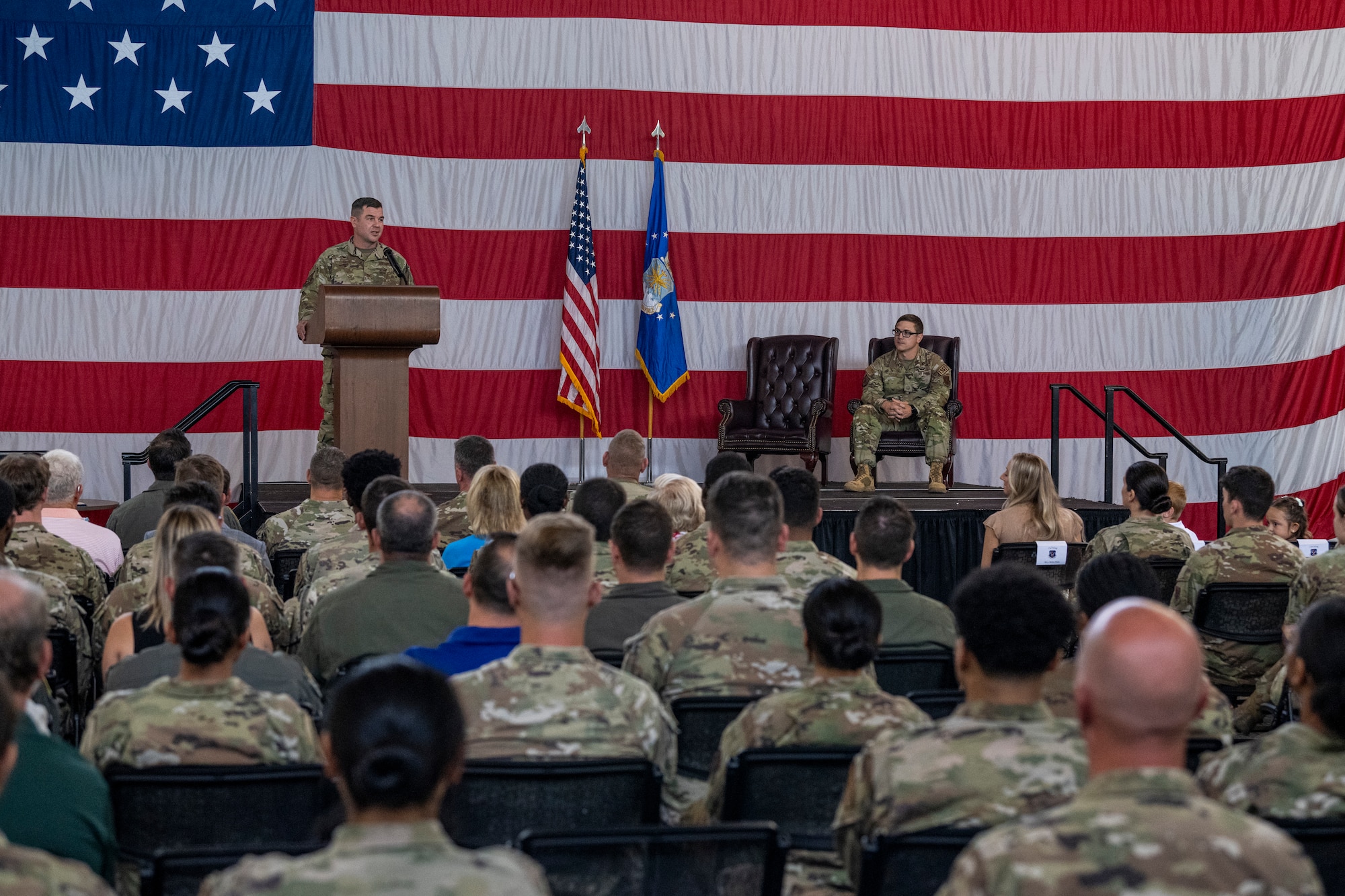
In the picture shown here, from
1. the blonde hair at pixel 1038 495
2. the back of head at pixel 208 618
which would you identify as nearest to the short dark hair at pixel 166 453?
the blonde hair at pixel 1038 495

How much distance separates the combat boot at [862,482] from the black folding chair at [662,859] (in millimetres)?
6367

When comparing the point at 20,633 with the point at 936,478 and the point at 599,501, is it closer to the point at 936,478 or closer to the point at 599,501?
the point at 599,501

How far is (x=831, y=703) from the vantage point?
2.35m

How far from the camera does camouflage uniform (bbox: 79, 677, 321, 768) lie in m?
2.21

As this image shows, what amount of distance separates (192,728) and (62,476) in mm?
3017

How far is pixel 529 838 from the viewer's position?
1.76 metres

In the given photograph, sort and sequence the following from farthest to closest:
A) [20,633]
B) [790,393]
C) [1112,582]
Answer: [790,393]
[1112,582]
[20,633]

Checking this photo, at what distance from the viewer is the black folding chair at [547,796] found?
2.06 meters

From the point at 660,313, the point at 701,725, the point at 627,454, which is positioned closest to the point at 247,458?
the point at 627,454

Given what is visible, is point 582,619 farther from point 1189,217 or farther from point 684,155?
point 1189,217

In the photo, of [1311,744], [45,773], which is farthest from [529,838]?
[1311,744]

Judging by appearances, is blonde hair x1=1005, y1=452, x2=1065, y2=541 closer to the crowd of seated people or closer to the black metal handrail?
the crowd of seated people

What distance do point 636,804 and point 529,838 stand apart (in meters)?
0.40

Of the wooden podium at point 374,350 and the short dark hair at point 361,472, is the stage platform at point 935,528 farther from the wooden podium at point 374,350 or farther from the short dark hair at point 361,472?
the short dark hair at point 361,472
